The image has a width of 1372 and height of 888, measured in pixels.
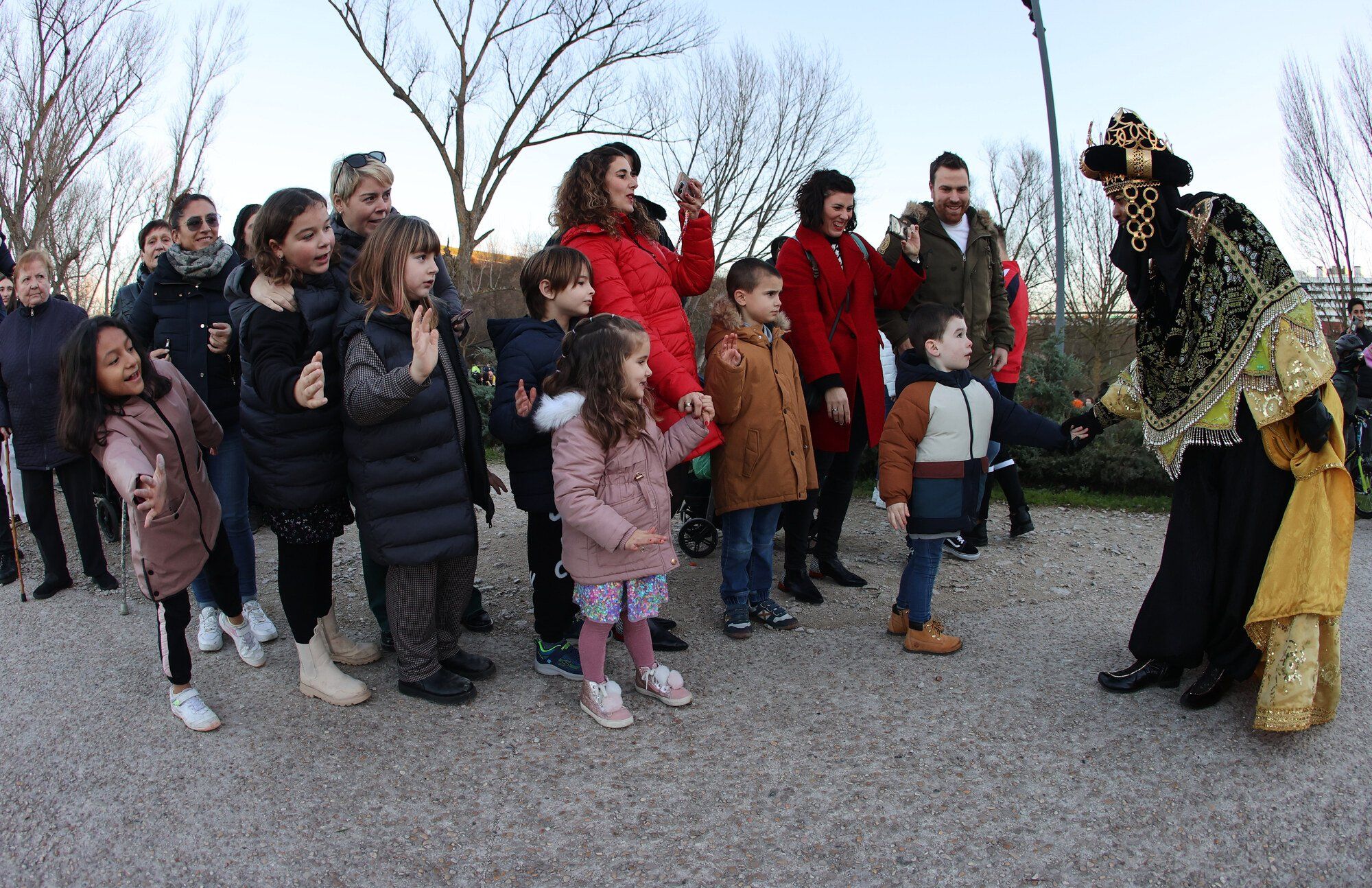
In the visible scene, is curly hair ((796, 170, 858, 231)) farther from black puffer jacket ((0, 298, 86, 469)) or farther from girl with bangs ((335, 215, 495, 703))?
black puffer jacket ((0, 298, 86, 469))

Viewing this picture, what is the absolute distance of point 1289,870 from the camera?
232 cm

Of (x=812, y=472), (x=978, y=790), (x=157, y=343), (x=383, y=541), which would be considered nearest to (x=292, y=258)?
(x=383, y=541)

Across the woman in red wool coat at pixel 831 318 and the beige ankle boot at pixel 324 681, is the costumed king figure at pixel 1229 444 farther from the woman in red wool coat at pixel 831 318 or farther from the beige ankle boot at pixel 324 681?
the beige ankle boot at pixel 324 681

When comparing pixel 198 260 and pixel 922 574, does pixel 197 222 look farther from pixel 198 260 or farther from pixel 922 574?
pixel 922 574

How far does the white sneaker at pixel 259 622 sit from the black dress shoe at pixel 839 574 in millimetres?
2747

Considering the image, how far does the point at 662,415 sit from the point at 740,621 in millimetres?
1006

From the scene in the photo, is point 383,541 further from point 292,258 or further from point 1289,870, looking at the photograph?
point 1289,870

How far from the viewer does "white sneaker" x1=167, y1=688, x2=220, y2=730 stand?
10.3ft

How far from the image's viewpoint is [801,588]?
453 centimetres

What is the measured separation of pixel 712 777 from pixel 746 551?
1.30 m

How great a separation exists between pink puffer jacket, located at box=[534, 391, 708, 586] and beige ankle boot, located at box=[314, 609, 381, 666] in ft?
3.50

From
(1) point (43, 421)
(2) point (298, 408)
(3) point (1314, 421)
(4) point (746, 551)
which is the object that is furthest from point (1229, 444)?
(1) point (43, 421)

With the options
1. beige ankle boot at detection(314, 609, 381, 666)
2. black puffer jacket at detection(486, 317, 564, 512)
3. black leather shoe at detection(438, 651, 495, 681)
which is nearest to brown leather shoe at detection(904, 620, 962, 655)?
black puffer jacket at detection(486, 317, 564, 512)

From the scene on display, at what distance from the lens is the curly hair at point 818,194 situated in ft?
14.7
